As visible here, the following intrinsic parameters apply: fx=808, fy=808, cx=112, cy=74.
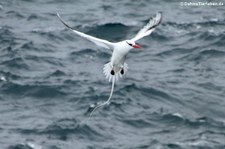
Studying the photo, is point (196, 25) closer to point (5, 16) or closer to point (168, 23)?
point (168, 23)

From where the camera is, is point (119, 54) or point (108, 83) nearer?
point (119, 54)

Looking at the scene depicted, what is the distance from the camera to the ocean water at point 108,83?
95.0 feet

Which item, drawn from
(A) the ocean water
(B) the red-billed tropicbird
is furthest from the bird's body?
(A) the ocean water

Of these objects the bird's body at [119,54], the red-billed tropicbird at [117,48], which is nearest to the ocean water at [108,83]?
the red-billed tropicbird at [117,48]

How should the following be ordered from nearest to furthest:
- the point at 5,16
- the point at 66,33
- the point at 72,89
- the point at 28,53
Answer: the point at 72,89
the point at 28,53
the point at 66,33
the point at 5,16

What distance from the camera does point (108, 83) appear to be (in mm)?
33219

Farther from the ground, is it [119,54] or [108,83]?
[119,54]

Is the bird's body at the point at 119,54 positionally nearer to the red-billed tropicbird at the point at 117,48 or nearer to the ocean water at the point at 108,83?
the red-billed tropicbird at the point at 117,48

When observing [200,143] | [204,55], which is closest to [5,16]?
[204,55]

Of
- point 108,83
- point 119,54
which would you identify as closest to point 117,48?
point 119,54

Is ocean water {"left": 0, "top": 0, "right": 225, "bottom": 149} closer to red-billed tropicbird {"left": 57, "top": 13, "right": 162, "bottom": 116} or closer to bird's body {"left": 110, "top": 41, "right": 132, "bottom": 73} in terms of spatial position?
red-billed tropicbird {"left": 57, "top": 13, "right": 162, "bottom": 116}

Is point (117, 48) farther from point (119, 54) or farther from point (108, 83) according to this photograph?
point (108, 83)

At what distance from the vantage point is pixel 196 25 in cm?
4044

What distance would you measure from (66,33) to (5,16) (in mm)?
4243
